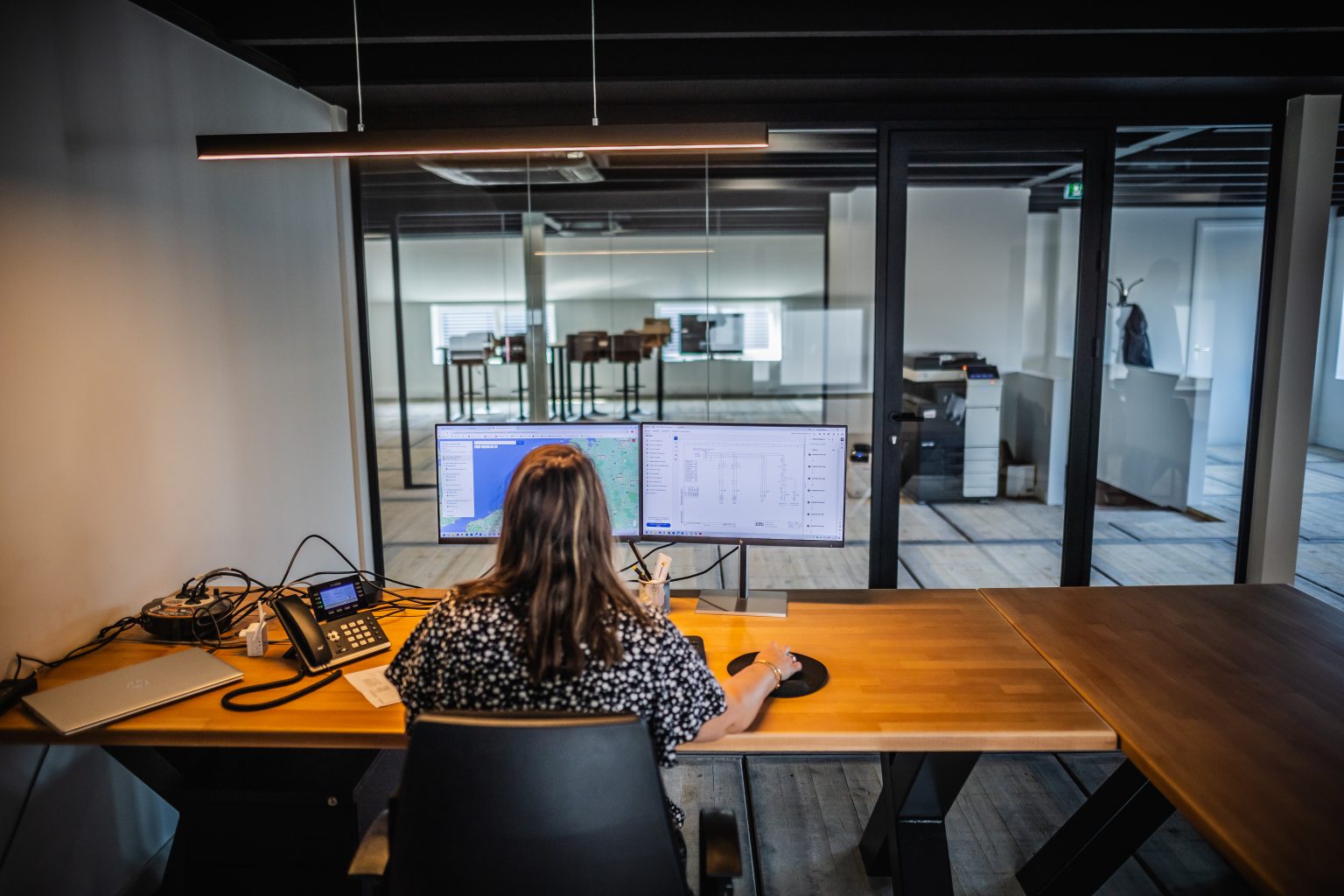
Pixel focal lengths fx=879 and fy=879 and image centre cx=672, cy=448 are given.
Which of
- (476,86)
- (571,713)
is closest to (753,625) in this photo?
(571,713)

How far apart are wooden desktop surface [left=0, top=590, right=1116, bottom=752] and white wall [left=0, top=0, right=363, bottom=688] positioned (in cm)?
32

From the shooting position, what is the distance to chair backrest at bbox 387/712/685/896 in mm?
1178

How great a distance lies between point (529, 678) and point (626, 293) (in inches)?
135

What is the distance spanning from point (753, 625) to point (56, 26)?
7.43 feet

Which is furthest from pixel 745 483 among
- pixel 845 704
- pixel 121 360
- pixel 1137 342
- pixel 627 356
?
pixel 1137 342

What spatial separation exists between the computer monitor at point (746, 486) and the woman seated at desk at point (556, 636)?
0.86 meters

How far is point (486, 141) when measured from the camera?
2.33m

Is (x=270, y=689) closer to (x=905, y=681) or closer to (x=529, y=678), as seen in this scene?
(x=529, y=678)

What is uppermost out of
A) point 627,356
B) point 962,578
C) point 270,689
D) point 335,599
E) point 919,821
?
point 627,356

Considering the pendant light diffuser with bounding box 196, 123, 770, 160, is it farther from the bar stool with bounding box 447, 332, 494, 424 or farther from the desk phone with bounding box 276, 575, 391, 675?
the bar stool with bounding box 447, 332, 494, 424

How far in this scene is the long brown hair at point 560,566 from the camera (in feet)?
4.55

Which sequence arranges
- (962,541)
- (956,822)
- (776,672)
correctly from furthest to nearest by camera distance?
(962,541), (956,822), (776,672)

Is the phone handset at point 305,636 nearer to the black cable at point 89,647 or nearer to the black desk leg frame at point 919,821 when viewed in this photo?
the black cable at point 89,647

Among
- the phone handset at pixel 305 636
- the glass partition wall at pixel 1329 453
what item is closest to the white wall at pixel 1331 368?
the glass partition wall at pixel 1329 453
